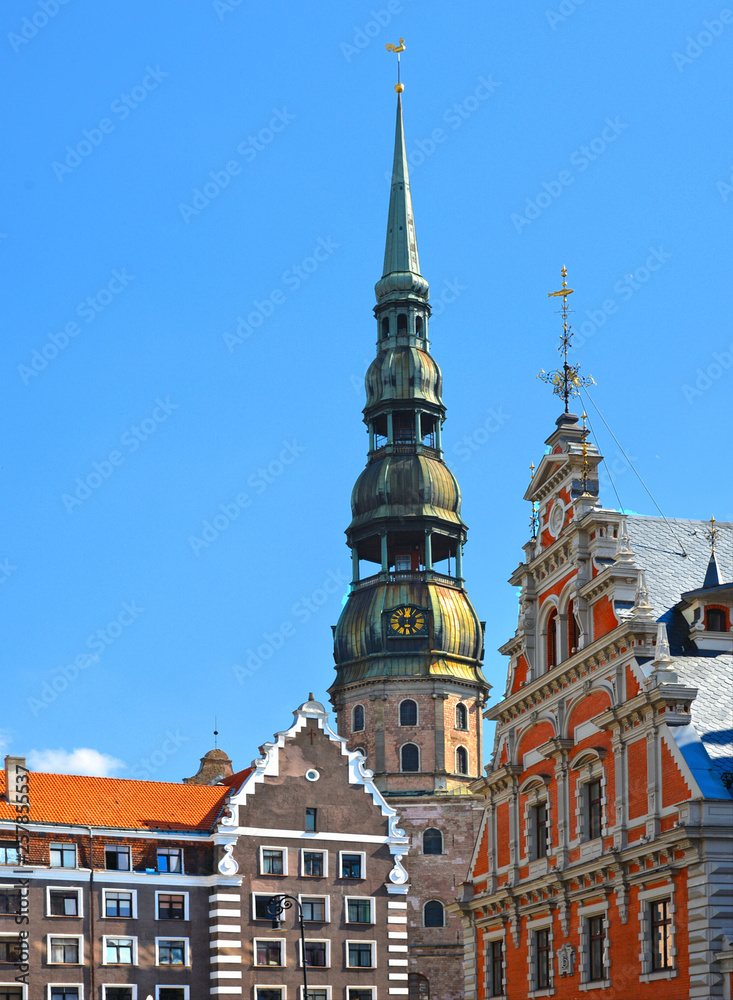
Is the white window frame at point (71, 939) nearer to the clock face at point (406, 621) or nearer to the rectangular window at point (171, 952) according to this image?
the rectangular window at point (171, 952)

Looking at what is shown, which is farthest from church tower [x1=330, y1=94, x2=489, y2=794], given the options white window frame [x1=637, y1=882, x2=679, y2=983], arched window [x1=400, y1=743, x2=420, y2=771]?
white window frame [x1=637, y1=882, x2=679, y2=983]

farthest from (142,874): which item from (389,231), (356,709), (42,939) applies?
(389,231)

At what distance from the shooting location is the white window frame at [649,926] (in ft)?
133

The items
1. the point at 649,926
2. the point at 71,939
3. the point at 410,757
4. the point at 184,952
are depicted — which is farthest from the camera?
the point at 410,757

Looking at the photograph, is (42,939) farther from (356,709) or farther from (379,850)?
(356,709)

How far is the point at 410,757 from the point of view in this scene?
299 feet

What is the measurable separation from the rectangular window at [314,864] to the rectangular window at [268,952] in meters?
3.16

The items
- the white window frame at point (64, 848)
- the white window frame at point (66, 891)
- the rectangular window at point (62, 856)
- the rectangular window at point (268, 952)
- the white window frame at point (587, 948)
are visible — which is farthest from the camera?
the rectangular window at point (268, 952)

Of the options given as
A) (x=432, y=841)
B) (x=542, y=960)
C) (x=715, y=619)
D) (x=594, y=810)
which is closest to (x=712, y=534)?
(x=715, y=619)

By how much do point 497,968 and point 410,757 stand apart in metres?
37.9

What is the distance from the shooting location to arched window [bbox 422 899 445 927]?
8719 cm

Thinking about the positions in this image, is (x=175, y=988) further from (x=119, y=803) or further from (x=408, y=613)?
(x=408, y=613)

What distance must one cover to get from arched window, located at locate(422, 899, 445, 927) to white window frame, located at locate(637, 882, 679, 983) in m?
46.4

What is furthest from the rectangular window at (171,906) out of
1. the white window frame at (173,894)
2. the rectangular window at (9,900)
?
the rectangular window at (9,900)
